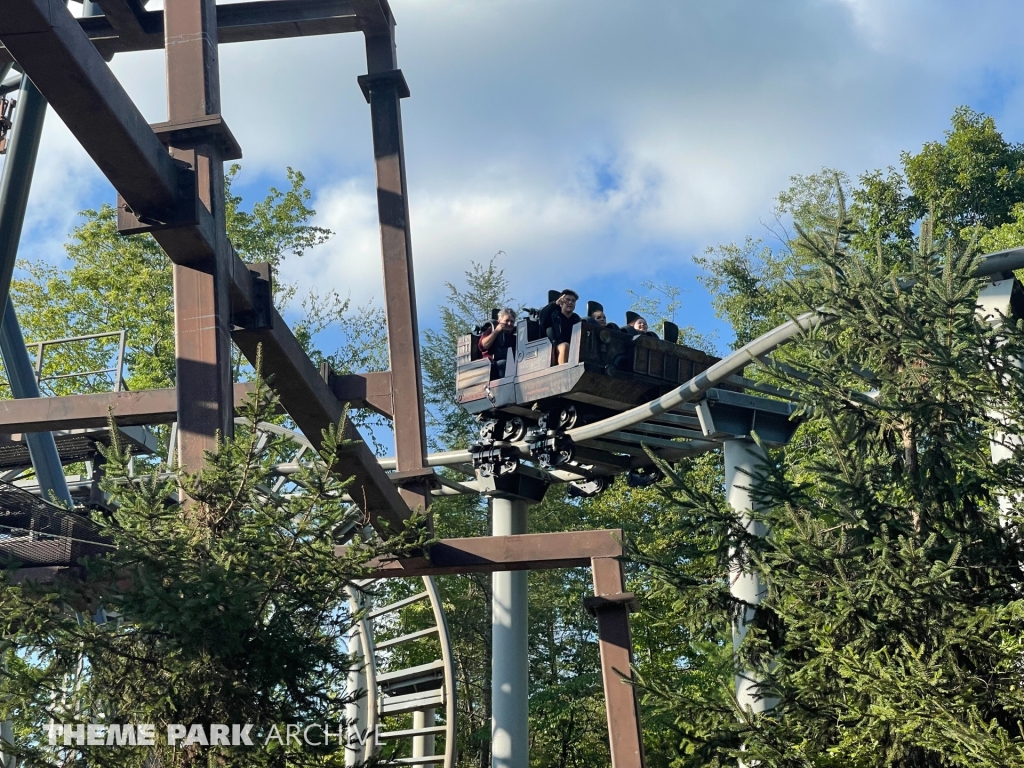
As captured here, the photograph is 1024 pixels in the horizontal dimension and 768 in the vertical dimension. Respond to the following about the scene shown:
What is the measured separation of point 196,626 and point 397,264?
153 inches

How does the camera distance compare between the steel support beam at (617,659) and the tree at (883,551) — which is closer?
the tree at (883,551)

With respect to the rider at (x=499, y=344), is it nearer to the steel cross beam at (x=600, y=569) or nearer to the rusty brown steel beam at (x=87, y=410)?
the steel cross beam at (x=600, y=569)

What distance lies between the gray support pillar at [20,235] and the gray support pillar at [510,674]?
5290mm

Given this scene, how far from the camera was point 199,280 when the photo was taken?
18.4 feet

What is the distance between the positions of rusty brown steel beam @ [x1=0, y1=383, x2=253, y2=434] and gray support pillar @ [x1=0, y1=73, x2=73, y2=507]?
705 mm

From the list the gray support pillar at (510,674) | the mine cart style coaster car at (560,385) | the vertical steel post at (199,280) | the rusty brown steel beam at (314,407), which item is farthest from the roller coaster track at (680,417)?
the vertical steel post at (199,280)

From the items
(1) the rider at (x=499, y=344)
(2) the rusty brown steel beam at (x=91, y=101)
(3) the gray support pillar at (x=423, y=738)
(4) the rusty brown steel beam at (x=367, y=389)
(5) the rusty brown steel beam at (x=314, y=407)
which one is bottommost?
(3) the gray support pillar at (x=423, y=738)

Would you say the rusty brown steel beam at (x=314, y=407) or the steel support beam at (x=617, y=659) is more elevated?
the rusty brown steel beam at (x=314, y=407)

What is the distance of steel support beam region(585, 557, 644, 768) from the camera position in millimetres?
6727

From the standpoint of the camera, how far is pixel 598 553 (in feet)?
23.6

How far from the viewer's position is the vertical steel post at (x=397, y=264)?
746 centimetres

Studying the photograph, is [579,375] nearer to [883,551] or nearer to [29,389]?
[29,389]

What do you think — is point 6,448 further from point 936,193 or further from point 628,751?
point 936,193

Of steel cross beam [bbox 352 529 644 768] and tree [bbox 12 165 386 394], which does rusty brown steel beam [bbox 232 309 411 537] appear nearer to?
steel cross beam [bbox 352 529 644 768]
